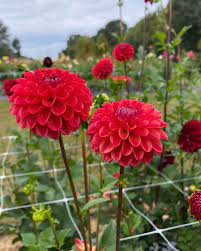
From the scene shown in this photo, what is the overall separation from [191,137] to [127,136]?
2.00ft

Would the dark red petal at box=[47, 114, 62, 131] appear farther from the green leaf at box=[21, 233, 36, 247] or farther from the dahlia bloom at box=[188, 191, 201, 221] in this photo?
the green leaf at box=[21, 233, 36, 247]

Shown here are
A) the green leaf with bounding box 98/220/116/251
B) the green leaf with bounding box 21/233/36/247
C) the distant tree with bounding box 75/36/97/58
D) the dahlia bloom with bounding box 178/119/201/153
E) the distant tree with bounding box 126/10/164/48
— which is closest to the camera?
the green leaf with bounding box 98/220/116/251

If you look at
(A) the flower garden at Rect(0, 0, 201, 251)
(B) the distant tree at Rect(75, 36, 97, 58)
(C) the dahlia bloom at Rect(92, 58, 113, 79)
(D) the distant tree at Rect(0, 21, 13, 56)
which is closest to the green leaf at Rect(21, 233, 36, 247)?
(A) the flower garden at Rect(0, 0, 201, 251)

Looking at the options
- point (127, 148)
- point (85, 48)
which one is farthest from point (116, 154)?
point (85, 48)

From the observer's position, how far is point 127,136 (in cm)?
55

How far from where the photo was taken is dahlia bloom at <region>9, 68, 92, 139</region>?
57 cm

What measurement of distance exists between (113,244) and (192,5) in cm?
317

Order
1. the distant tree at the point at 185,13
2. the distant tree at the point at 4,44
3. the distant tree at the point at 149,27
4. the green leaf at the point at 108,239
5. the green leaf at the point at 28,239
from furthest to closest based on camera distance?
the distant tree at the point at 4,44, the distant tree at the point at 185,13, the distant tree at the point at 149,27, the green leaf at the point at 28,239, the green leaf at the point at 108,239

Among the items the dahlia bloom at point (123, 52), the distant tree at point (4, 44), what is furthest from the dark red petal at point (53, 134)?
the distant tree at point (4, 44)

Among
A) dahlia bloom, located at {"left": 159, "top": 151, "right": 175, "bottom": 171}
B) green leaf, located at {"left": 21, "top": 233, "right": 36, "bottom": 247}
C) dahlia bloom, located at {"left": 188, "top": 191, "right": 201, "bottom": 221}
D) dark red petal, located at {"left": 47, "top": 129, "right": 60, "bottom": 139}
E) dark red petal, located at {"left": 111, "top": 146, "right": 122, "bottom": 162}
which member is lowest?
green leaf, located at {"left": 21, "top": 233, "right": 36, "bottom": 247}

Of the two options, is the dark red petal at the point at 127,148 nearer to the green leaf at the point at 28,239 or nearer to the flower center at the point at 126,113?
the flower center at the point at 126,113

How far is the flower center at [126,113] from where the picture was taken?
1.88ft

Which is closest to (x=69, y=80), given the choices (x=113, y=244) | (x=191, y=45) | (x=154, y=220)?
(x=113, y=244)

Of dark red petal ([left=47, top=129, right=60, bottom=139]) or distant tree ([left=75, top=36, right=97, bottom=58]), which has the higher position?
distant tree ([left=75, top=36, right=97, bottom=58])
